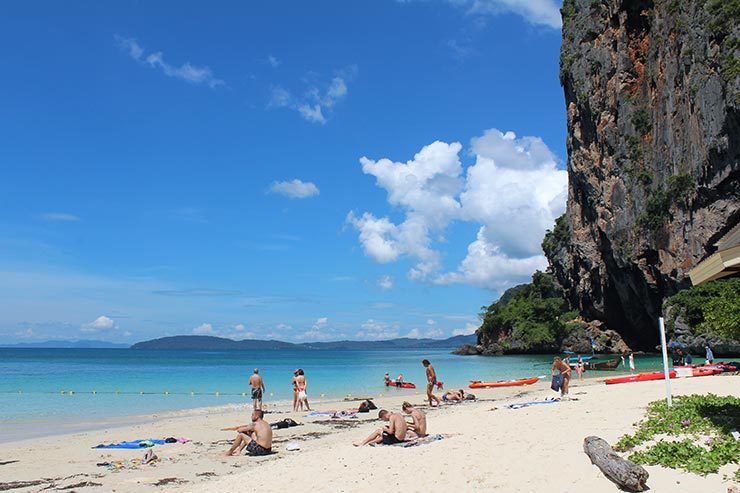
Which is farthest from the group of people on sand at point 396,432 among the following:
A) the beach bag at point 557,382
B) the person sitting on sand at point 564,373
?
the beach bag at point 557,382

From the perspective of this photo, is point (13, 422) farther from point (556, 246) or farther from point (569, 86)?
point (556, 246)

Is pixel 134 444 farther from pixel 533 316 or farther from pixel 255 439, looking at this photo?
pixel 533 316

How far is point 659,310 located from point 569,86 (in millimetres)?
25296

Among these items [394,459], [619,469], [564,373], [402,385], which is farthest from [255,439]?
[402,385]

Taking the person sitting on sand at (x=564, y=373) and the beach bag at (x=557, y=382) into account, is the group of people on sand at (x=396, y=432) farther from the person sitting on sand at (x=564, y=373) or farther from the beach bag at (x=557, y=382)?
the beach bag at (x=557, y=382)

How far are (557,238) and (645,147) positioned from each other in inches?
999

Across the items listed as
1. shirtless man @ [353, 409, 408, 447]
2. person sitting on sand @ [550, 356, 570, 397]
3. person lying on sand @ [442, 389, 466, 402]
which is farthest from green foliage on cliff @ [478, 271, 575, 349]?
shirtless man @ [353, 409, 408, 447]

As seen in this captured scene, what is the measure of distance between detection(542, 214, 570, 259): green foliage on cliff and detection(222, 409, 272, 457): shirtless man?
63621mm

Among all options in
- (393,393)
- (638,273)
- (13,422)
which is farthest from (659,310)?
(13,422)

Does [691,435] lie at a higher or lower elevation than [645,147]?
lower

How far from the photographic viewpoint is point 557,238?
77.8 meters

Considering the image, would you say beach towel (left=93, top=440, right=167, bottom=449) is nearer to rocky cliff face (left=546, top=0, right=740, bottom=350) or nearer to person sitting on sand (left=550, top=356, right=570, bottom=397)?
person sitting on sand (left=550, top=356, right=570, bottom=397)

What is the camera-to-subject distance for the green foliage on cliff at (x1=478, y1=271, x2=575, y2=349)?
76312 mm

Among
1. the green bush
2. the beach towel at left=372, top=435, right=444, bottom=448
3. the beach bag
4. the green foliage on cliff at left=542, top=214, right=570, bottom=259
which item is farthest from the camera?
the green foliage on cliff at left=542, top=214, right=570, bottom=259
